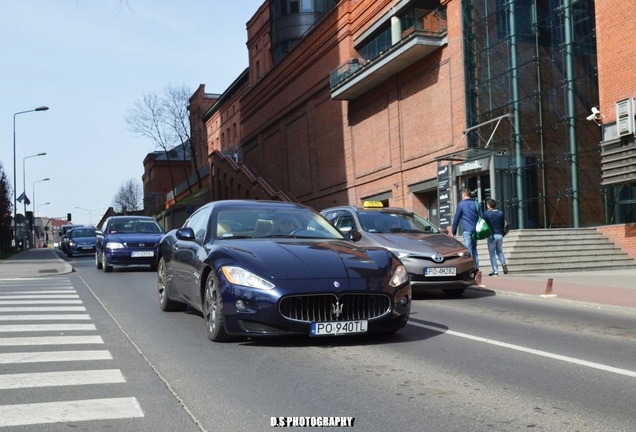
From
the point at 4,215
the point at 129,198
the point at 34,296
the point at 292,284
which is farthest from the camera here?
the point at 129,198

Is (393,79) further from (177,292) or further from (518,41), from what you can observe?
(177,292)

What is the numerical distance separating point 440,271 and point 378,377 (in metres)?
6.56

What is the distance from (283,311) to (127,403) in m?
2.00

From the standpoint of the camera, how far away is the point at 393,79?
3644 centimetres

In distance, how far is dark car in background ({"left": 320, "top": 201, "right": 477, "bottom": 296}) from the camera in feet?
39.8

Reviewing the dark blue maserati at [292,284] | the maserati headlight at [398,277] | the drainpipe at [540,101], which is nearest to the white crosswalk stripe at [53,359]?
the dark blue maserati at [292,284]

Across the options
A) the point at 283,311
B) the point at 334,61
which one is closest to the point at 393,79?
the point at 334,61

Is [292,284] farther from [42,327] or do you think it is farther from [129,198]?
[129,198]

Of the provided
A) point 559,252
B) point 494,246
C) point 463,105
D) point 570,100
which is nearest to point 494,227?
point 494,246

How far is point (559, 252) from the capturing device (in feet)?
69.8

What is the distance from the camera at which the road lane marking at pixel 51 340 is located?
7.84 meters

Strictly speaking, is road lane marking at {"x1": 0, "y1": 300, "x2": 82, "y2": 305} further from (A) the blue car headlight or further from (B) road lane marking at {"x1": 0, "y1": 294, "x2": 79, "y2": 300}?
(A) the blue car headlight

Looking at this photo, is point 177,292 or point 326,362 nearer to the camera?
point 326,362

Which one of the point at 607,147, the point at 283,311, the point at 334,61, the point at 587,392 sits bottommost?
the point at 587,392
